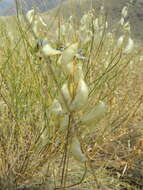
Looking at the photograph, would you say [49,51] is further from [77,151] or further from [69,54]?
[77,151]

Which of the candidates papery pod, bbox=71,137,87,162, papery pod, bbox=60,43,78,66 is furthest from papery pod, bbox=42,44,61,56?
papery pod, bbox=71,137,87,162

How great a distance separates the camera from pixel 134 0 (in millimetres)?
1790

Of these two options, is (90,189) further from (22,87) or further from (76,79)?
(76,79)

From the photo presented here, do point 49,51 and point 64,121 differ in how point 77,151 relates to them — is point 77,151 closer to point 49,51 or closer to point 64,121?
point 64,121

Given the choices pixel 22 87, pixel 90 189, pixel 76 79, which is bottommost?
pixel 90 189

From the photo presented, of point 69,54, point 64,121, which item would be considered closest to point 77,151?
point 64,121

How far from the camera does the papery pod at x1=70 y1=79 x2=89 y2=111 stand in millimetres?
506

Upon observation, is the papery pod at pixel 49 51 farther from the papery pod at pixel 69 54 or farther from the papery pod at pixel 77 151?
the papery pod at pixel 77 151

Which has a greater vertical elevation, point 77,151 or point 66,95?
point 66,95

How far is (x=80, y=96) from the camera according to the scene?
1.67ft

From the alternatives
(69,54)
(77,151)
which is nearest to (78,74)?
(69,54)

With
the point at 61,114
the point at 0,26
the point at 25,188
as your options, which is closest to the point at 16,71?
the point at 0,26

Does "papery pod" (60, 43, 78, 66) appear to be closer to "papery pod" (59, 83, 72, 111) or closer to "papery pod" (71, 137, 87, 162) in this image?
"papery pod" (59, 83, 72, 111)

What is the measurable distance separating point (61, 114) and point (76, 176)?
613mm
